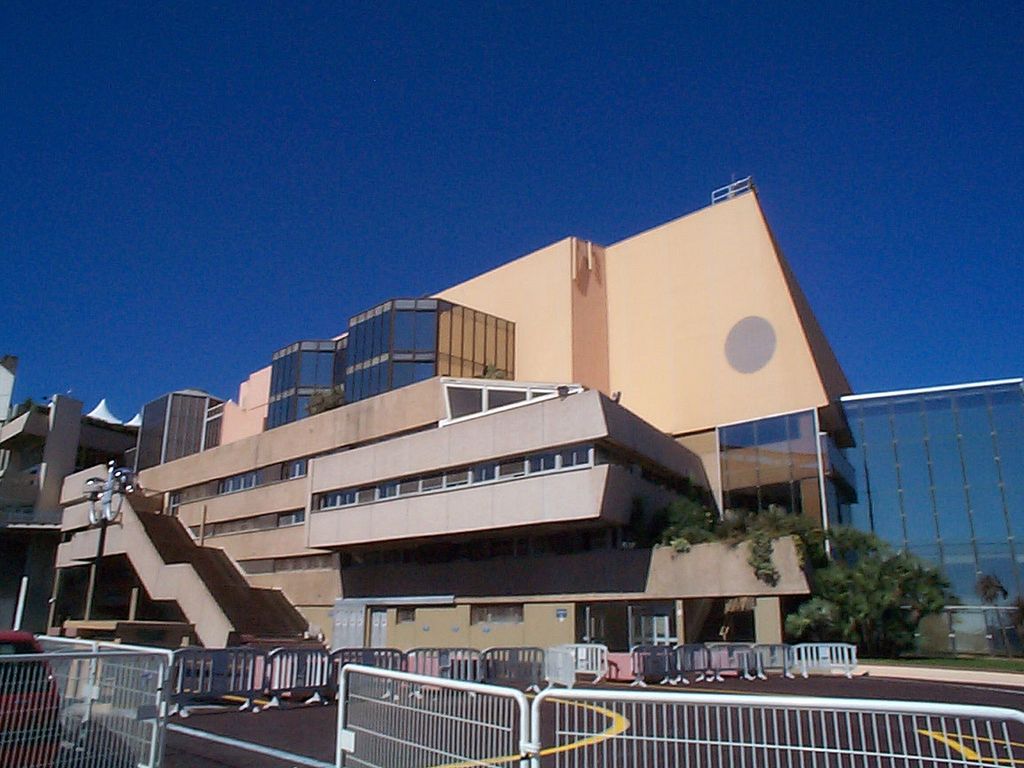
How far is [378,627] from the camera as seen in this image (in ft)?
117

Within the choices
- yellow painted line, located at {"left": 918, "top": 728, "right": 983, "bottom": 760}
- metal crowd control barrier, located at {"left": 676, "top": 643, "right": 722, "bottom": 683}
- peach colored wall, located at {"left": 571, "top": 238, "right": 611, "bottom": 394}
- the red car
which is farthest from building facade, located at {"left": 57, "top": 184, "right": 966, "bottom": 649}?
yellow painted line, located at {"left": 918, "top": 728, "right": 983, "bottom": 760}

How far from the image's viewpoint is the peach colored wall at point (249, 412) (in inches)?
2110

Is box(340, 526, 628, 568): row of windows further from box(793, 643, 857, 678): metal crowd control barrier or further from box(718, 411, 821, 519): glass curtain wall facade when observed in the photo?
box(793, 643, 857, 678): metal crowd control barrier

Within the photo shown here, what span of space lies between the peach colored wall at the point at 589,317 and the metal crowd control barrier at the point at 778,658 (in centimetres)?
1769

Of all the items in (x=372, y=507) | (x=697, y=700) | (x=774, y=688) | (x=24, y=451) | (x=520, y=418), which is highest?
(x=24, y=451)

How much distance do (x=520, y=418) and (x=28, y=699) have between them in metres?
23.8

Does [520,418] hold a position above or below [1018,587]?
above

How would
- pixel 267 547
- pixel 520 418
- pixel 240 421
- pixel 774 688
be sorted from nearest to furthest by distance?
pixel 774 688, pixel 520 418, pixel 267 547, pixel 240 421

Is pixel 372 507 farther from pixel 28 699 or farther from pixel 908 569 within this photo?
pixel 28 699

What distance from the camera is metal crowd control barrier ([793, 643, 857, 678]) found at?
24.8 meters

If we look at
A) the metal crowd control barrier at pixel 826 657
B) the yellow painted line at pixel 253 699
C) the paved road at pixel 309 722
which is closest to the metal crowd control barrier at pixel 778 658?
the metal crowd control barrier at pixel 826 657

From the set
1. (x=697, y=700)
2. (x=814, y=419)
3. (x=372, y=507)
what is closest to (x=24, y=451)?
(x=372, y=507)

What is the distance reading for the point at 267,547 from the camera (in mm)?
41656

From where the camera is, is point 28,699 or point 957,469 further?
point 957,469
